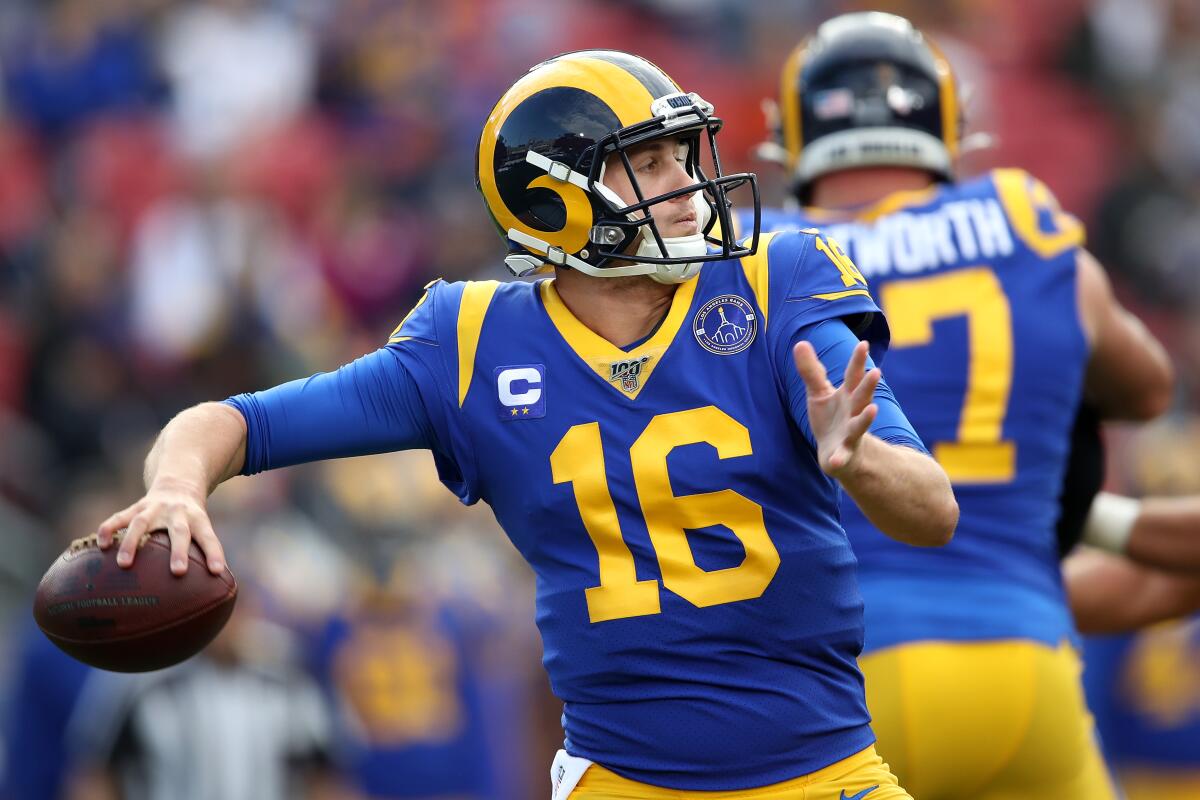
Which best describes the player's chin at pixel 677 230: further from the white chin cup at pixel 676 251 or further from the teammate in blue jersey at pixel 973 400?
the teammate in blue jersey at pixel 973 400

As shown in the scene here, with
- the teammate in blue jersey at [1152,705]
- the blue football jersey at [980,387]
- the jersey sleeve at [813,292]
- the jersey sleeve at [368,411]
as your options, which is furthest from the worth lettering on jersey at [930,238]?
the teammate in blue jersey at [1152,705]

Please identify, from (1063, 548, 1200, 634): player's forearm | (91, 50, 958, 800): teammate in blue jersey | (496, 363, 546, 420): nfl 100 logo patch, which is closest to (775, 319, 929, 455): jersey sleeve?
(91, 50, 958, 800): teammate in blue jersey

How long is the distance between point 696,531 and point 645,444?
0.19m

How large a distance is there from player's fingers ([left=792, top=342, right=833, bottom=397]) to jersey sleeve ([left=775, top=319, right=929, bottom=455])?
7.0 inches

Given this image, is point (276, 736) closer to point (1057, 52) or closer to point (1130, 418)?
point (1130, 418)

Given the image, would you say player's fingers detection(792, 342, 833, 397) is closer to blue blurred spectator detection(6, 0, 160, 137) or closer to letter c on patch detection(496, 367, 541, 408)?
letter c on patch detection(496, 367, 541, 408)

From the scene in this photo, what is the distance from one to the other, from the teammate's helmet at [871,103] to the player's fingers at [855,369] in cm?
197

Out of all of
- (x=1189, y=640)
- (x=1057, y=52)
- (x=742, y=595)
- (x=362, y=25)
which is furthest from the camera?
(x=1057, y=52)

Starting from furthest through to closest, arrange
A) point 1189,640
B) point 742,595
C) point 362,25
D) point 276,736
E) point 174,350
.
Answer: point 362,25, point 174,350, point 1189,640, point 276,736, point 742,595

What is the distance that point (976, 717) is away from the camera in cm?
445

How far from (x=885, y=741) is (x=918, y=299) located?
1117mm

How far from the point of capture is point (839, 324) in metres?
3.50

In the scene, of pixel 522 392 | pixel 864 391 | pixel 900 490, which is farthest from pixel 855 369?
pixel 522 392

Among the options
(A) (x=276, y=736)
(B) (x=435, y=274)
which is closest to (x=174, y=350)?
(B) (x=435, y=274)
